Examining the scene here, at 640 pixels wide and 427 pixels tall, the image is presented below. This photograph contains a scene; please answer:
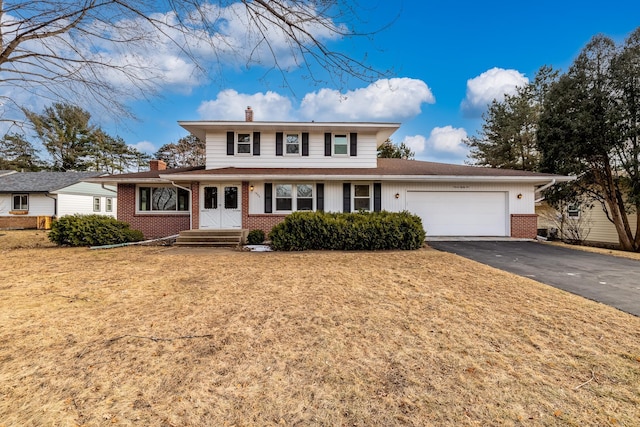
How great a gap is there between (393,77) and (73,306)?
5066mm

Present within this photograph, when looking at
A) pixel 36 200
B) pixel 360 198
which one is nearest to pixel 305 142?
pixel 360 198

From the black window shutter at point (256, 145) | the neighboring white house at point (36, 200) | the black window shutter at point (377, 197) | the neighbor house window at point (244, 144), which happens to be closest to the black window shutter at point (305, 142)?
the black window shutter at point (256, 145)

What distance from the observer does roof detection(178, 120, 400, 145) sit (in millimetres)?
12406

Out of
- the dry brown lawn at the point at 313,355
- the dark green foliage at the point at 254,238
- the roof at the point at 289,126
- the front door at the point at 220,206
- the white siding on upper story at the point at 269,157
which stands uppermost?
the roof at the point at 289,126

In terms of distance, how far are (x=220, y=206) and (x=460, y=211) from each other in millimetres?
10240

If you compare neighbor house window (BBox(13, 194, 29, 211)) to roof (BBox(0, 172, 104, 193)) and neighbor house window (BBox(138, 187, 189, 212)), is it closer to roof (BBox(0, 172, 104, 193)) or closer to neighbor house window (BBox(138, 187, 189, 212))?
roof (BBox(0, 172, 104, 193))

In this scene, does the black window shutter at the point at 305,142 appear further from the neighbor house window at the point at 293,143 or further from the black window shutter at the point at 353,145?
the black window shutter at the point at 353,145

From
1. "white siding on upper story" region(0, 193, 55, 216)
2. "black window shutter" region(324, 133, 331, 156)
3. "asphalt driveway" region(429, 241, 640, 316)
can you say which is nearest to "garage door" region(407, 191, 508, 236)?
"asphalt driveway" region(429, 241, 640, 316)

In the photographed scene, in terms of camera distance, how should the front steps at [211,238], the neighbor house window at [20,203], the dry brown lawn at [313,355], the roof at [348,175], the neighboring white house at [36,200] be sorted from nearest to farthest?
the dry brown lawn at [313,355]
the front steps at [211,238]
the roof at [348,175]
the neighboring white house at [36,200]
the neighbor house window at [20,203]

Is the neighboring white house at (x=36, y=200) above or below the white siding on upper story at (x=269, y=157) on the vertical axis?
below

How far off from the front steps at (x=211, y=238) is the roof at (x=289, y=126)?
15.1 feet

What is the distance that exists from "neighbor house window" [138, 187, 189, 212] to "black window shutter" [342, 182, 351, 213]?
7.01 m

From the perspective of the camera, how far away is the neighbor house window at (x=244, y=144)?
43.0 feet

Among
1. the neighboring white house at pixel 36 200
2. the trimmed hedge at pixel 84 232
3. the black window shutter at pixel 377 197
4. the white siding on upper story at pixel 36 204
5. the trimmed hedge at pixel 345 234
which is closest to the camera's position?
the trimmed hedge at pixel 345 234
